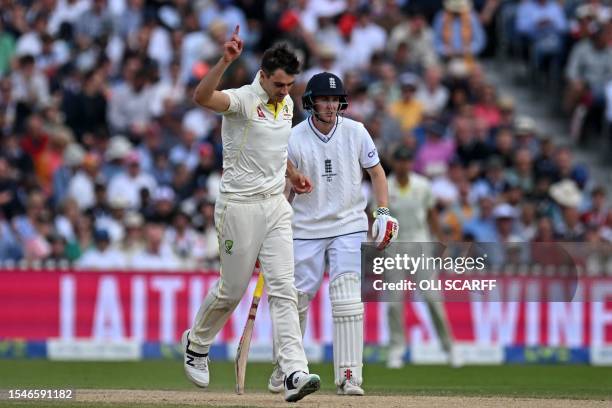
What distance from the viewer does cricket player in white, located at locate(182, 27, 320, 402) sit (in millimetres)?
10406

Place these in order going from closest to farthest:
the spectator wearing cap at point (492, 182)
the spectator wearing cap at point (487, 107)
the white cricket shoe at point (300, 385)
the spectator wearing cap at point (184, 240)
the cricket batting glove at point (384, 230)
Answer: the white cricket shoe at point (300, 385), the cricket batting glove at point (384, 230), the spectator wearing cap at point (184, 240), the spectator wearing cap at point (492, 182), the spectator wearing cap at point (487, 107)

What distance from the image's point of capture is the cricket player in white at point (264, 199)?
10.4 m

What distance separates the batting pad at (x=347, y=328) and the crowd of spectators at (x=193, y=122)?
22.3ft

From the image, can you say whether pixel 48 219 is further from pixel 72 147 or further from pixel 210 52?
pixel 210 52

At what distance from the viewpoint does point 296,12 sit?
905 inches

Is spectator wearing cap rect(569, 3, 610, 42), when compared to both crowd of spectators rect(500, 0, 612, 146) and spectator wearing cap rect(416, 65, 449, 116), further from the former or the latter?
spectator wearing cap rect(416, 65, 449, 116)

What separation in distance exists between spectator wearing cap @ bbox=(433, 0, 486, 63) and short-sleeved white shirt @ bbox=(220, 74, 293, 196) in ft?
42.6

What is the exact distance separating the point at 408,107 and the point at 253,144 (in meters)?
11.2

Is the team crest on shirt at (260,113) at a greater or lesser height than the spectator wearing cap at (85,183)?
greater

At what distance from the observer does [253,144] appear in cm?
1047

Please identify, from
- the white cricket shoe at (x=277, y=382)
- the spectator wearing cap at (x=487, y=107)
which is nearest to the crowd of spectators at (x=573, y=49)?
the spectator wearing cap at (x=487, y=107)

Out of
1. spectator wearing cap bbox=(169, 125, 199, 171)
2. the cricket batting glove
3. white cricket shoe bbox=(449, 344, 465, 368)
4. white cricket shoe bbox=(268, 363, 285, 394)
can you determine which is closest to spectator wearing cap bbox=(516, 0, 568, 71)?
spectator wearing cap bbox=(169, 125, 199, 171)

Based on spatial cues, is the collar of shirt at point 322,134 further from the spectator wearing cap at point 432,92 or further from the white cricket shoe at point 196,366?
the spectator wearing cap at point 432,92

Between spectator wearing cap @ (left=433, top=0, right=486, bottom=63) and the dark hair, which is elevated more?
spectator wearing cap @ (left=433, top=0, right=486, bottom=63)
